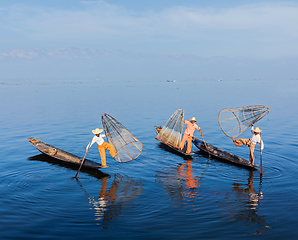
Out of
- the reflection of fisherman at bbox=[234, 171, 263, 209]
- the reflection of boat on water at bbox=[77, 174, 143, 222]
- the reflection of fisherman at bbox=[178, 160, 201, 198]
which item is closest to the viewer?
the reflection of boat on water at bbox=[77, 174, 143, 222]

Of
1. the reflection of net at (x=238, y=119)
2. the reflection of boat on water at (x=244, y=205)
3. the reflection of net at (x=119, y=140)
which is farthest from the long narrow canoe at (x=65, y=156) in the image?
the reflection of net at (x=238, y=119)

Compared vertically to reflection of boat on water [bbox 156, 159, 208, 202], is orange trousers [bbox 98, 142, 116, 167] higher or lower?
higher

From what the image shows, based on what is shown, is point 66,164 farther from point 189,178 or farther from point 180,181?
point 189,178

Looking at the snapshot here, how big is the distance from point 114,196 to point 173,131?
8.97 meters

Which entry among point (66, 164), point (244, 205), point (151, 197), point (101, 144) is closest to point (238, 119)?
point (244, 205)

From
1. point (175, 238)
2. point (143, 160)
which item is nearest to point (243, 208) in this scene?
point (175, 238)

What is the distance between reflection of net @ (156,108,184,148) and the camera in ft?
63.8

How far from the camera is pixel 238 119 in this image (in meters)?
17.9

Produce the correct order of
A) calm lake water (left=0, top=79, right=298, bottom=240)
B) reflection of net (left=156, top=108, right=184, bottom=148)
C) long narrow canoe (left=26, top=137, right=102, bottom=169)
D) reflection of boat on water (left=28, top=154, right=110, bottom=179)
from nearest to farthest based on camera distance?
calm lake water (left=0, top=79, right=298, bottom=240)
reflection of boat on water (left=28, top=154, right=110, bottom=179)
long narrow canoe (left=26, top=137, right=102, bottom=169)
reflection of net (left=156, top=108, right=184, bottom=148)

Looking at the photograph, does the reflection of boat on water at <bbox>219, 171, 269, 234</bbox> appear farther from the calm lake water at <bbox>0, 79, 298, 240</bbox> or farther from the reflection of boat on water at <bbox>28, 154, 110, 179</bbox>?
the reflection of boat on water at <bbox>28, 154, 110, 179</bbox>

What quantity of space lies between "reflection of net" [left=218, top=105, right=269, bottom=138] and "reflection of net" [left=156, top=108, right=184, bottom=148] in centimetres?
305

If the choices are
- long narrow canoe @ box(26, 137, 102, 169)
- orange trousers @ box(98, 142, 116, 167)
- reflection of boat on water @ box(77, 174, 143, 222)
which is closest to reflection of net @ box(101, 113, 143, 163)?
orange trousers @ box(98, 142, 116, 167)

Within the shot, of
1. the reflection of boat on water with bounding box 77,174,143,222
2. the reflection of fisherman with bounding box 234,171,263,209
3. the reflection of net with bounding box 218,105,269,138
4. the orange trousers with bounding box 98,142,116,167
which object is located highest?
the reflection of net with bounding box 218,105,269,138

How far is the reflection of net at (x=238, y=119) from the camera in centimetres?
1714
